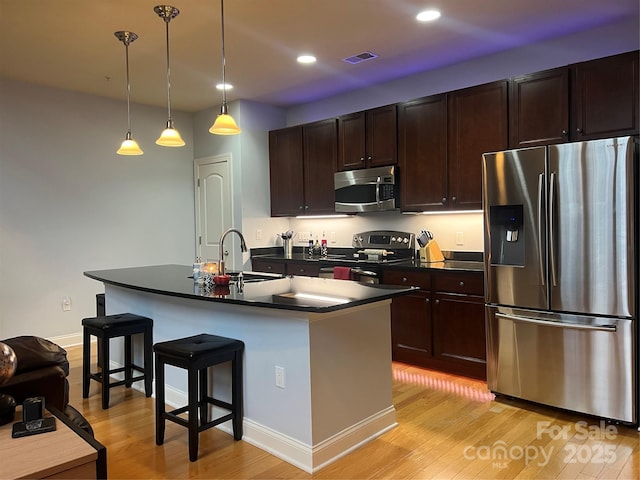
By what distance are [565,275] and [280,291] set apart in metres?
1.86

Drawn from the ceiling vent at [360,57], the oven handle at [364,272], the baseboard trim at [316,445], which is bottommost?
the baseboard trim at [316,445]

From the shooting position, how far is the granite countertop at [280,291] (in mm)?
2426

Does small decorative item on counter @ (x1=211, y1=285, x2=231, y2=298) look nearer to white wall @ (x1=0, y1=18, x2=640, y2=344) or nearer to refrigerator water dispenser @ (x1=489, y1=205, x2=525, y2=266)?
refrigerator water dispenser @ (x1=489, y1=205, x2=525, y2=266)

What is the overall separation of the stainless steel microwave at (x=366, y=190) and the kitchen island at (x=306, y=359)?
1.71 metres

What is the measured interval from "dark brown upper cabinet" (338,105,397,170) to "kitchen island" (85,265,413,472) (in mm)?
1962

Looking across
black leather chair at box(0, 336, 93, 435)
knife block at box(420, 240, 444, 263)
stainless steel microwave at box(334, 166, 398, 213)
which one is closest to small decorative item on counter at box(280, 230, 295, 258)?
stainless steel microwave at box(334, 166, 398, 213)

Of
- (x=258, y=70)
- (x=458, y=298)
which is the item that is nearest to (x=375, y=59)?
(x=258, y=70)

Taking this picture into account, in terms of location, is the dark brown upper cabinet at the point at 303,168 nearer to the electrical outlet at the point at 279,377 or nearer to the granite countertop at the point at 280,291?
the granite countertop at the point at 280,291

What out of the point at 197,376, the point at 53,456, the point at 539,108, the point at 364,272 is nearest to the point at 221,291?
the point at 197,376

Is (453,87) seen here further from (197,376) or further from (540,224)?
(197,376)

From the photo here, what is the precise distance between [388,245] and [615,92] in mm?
2440

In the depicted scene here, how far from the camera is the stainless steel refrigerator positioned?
2893 millimetres

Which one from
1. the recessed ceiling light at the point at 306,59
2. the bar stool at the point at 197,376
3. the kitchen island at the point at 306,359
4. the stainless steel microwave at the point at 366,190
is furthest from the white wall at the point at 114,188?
the bar stool at the point at 197,376

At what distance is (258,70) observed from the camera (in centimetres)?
455
